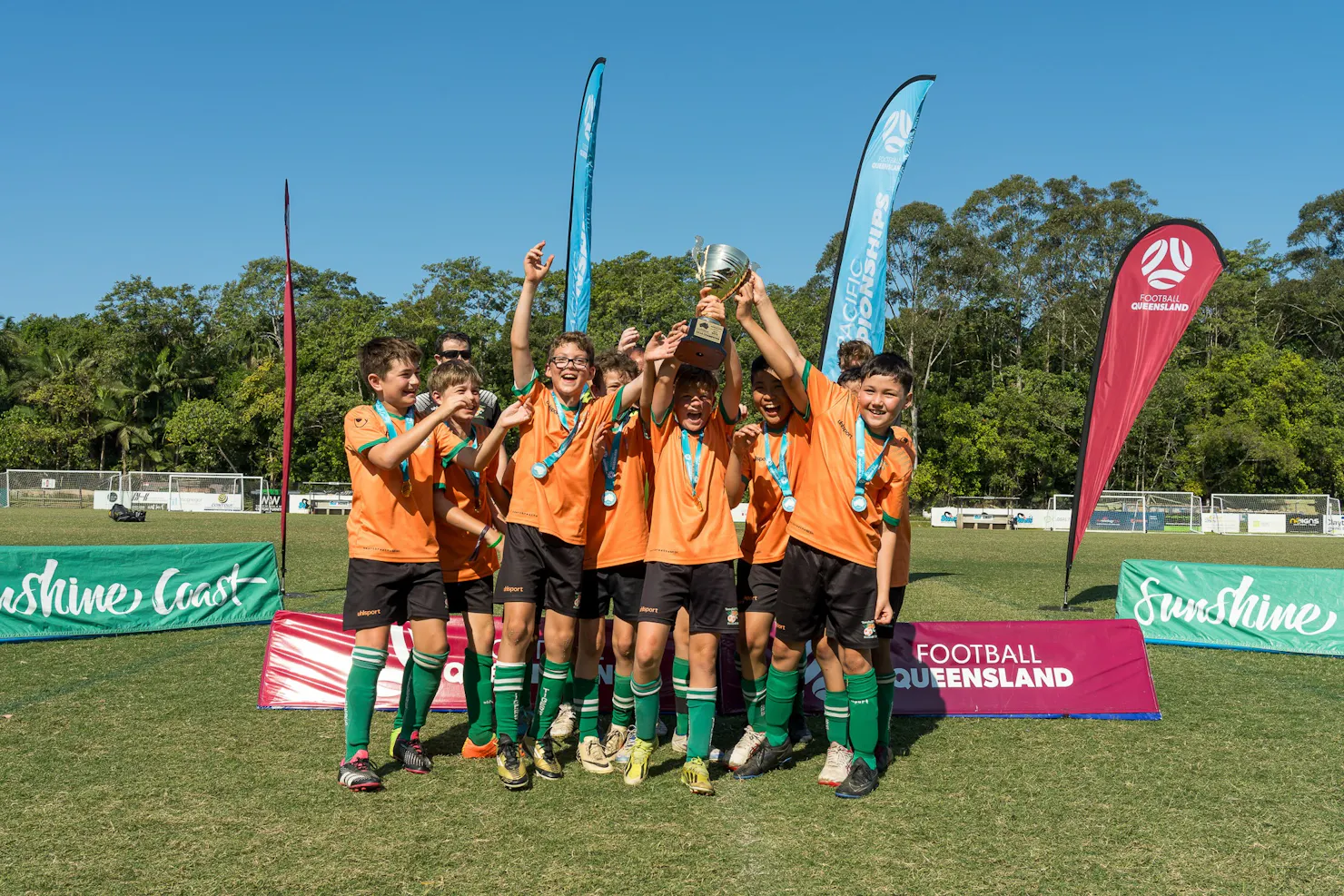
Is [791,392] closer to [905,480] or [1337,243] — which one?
[905,480]

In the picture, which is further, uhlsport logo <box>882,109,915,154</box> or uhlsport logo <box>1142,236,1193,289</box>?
uhlsport logo <box>1142,236,1193,289</box>

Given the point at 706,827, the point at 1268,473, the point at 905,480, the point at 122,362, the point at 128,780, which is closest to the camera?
the point at 706,827

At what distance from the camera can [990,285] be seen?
54.5 m

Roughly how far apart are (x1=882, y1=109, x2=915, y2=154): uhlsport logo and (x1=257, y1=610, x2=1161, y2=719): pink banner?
6398mm

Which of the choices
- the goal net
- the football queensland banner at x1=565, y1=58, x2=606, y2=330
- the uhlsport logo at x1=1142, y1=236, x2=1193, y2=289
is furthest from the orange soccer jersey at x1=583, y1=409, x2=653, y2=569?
the goal net

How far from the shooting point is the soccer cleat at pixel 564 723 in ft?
19.7

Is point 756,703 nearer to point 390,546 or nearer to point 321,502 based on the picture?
point 390,546

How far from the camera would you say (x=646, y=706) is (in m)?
5.19

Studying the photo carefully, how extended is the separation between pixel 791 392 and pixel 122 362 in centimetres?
6330

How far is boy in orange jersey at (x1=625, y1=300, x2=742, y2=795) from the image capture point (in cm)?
499

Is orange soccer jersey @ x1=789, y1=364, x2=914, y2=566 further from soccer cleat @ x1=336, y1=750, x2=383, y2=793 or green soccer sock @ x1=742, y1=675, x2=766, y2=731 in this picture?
soccer cleat @ x1=336, y1=750, x2=383, y2=793

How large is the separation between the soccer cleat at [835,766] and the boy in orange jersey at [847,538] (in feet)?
0.27

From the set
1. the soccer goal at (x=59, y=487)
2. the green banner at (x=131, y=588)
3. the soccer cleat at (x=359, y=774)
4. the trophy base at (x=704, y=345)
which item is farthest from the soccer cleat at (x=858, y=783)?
the soccer goal at (x=59, y=487)

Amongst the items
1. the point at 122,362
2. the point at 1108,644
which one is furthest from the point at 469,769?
the point at 122,362
